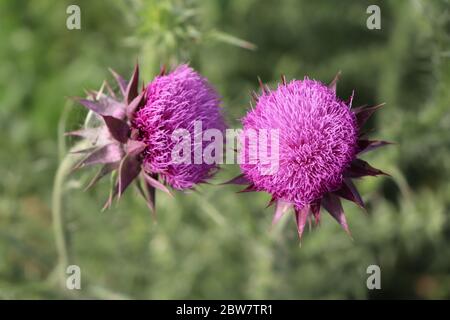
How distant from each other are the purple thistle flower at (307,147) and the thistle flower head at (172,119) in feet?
0.85

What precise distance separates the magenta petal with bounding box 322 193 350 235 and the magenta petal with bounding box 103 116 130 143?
111 centimetres

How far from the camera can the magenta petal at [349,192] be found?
2823mm

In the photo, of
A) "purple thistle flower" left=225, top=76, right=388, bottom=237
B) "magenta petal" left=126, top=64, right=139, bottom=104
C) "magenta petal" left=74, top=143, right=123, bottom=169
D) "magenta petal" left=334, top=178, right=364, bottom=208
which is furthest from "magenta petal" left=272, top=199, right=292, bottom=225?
"magenta petal" left=126, top=64, right=139, bottom=104

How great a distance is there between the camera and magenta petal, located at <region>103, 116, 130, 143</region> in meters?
3.08

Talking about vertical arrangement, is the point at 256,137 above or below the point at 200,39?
below

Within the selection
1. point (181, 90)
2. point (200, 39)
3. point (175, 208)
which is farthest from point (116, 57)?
point (181, 90)

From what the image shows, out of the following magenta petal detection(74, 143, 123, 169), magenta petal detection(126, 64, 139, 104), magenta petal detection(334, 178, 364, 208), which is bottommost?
magenta petal detection(334, 178, 364, 208)

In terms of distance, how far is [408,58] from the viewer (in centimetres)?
582

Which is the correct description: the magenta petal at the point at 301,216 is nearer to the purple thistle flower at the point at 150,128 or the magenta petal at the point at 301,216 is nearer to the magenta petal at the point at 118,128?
the purple thistle flower at the point at 150,128

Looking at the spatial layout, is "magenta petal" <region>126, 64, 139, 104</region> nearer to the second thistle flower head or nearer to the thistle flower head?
the thistle flower head

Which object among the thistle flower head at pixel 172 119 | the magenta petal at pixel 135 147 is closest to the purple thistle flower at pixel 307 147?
the thistle flower head at pixel 172 119

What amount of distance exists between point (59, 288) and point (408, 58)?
397 centimetres

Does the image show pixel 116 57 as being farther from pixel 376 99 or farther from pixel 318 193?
pixel 318 193

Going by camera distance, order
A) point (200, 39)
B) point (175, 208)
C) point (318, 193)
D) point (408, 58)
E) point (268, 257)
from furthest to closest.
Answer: point (408, 58) → point (175, 208) → point (268, 257) → point (200, 39) → point (318, 193)
